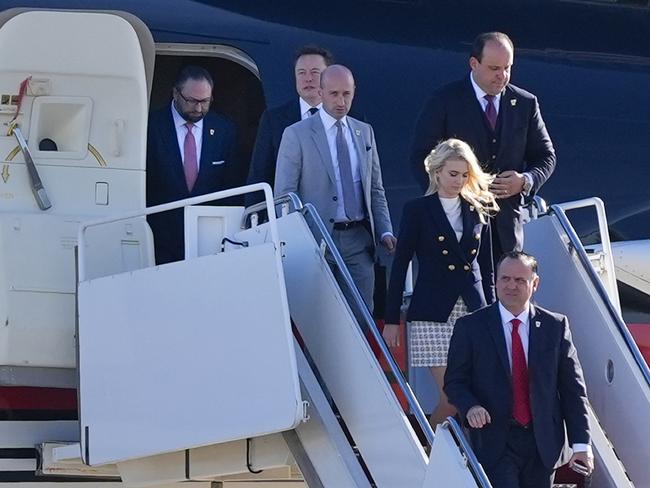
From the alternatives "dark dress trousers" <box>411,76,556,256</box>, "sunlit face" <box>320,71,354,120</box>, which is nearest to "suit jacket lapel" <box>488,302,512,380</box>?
"dark dress trousers" <box>411,76,556,256</box>

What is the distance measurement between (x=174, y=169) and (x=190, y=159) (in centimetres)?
10

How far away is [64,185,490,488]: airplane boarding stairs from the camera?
5.87 metres

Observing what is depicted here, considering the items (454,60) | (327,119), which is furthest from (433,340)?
(454,60)

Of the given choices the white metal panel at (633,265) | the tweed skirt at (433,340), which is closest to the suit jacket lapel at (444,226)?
the tweed skirt at (433,340)

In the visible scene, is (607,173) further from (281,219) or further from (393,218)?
(281,219)

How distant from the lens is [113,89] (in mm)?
7227

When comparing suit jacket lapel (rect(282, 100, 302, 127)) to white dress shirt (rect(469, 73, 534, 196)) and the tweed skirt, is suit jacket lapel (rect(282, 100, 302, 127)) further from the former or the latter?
the tweed skirt

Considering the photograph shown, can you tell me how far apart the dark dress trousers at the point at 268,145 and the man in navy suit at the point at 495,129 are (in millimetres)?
752

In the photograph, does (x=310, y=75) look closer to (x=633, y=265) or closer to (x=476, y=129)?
(x=476, y=129)

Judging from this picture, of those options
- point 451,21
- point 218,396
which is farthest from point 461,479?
point 451,21

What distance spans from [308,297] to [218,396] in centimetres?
66

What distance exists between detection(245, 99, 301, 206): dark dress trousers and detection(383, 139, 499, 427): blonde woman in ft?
3.47

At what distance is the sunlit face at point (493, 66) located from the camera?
6543 mm

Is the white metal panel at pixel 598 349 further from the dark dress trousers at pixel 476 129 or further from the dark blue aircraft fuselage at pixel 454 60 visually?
the dark blue aircraft fuselage at pixel 454 60
